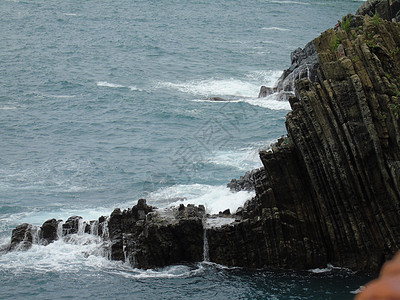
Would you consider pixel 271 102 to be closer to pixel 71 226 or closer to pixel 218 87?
pixel 218 87

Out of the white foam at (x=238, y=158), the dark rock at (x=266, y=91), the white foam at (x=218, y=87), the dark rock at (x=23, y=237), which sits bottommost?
the dark rock at (x=23, y=237)

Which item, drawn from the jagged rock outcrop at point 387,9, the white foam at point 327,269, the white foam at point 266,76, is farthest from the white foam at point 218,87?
the white foam at point 327,269

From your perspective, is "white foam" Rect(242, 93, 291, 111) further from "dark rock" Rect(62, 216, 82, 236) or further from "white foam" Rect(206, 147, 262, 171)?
"dark rock" Rect(62, 216, 82, 236)

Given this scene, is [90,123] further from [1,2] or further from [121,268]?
[1,2]

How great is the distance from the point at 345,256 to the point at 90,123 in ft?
125

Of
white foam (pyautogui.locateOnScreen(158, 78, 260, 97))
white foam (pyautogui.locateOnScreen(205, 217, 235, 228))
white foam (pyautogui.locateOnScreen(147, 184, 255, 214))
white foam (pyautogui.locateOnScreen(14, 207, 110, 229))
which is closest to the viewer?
white foam (pyautogui.locateOnScreen(205, 217, 235, 228))

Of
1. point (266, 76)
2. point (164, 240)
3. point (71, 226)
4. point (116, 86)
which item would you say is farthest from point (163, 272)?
point (266, 76)

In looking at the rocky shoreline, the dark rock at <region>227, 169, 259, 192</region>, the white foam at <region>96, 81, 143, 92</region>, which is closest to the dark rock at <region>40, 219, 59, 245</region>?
the rocky shoreline

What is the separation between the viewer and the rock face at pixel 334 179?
28.5m

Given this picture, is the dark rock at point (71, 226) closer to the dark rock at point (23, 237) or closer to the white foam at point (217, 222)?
the dark rock at point (23, 237)

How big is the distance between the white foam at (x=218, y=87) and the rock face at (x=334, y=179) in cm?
3933

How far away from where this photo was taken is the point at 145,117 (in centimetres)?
6400

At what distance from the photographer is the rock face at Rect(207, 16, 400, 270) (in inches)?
1122

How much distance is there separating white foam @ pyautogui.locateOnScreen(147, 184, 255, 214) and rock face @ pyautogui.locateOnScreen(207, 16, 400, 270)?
5595 mm
